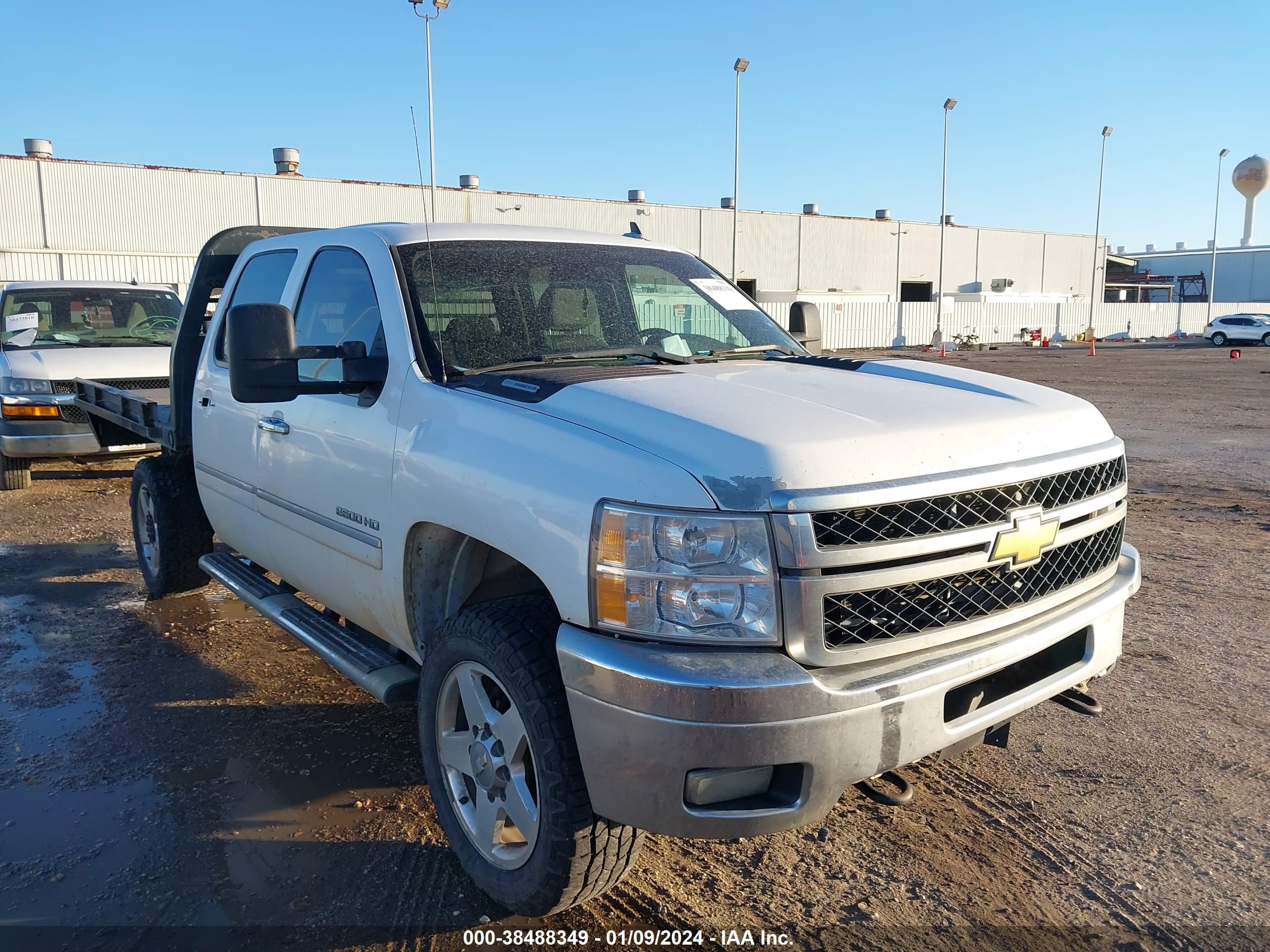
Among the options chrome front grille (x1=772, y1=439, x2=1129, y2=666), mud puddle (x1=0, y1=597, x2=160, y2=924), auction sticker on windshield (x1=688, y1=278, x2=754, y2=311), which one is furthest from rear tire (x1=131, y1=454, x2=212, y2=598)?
chrome front grille (x1=772, y1=439, x2=1129, y2=666)

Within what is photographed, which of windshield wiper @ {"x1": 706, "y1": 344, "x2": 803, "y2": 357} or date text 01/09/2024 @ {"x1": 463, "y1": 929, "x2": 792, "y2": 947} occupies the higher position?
windshield wiper @ {"x1": 706, "y1": 344, "x2": 803, "y2": 357}

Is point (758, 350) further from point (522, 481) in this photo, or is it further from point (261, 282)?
point (261, 282)

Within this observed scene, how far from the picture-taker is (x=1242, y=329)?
150 ft

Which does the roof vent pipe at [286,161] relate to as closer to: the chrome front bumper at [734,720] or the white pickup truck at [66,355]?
the white pickup truck at [66,355]

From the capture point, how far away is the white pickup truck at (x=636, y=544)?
231 centimetres

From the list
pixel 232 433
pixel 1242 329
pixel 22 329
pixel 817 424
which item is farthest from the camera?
pixel 1242 329

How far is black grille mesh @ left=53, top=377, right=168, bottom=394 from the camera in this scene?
838 centimetres

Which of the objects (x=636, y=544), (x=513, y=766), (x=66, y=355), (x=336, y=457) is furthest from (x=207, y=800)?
(x=66, y=355)

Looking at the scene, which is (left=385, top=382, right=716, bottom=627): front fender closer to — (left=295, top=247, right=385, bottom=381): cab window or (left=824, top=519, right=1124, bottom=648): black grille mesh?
(left=824, top=519, right=1124, bottom=648): black grille mesh

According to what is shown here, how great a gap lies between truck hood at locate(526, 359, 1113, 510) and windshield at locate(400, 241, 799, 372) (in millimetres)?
571

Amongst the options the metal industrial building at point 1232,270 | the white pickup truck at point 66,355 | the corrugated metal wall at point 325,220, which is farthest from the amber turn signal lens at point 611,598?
the metal industrial building at point 1232,270

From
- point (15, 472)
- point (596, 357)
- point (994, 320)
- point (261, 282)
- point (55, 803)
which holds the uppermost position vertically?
point (261, 282)

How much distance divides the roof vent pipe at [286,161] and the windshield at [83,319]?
27190 millimetres

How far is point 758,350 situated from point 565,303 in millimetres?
817
